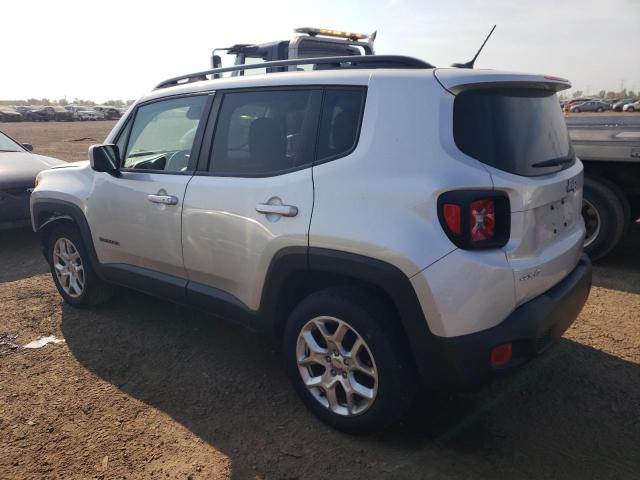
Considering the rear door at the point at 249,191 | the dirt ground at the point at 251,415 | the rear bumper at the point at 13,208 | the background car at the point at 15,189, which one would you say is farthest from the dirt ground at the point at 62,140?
the rear door at the point at 249,191

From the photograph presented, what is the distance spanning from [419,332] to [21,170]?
619 centimetres

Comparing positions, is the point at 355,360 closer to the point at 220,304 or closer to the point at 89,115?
the point at 220,304

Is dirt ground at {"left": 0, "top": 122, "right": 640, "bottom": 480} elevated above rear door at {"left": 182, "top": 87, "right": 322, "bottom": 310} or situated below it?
below

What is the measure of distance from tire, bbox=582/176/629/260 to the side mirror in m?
4.33

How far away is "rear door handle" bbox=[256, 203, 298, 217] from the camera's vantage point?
9.24ft

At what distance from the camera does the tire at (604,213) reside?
5.27m

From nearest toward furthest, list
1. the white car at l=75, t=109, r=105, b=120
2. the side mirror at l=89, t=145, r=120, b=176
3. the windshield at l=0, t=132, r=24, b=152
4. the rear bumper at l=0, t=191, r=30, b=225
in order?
the side mirror at l=89, t=145, r=120, b=176, the rear bumper at l=0, t=191, r=30, b=225, the windshield at l=0, t=132, r=24, b=152, the white car at l=75, t=109, r=105, b=120

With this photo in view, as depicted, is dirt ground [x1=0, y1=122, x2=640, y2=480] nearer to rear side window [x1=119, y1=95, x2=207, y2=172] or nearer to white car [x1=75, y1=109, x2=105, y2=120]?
rear side window [x1=119, y1=95, x2=207, y2=172]

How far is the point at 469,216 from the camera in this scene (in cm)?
234

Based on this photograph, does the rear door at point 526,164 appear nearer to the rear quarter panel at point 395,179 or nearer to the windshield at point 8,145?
the rear quarter panel at point 395,179

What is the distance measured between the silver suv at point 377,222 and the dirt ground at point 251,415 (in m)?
0.28

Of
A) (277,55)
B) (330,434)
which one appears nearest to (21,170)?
(277,55)

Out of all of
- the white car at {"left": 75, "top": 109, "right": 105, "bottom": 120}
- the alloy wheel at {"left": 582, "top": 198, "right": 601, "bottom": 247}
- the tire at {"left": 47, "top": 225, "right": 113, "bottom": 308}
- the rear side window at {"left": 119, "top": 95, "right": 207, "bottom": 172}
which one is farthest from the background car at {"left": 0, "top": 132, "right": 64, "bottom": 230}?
the white car at {"left": 75, "top": 109, "right": 105, "bottom": 120}

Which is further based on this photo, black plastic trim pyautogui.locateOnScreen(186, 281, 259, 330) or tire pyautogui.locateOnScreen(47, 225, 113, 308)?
tire pyautogui.locateOnScreen(47, 225, 113, 308)
